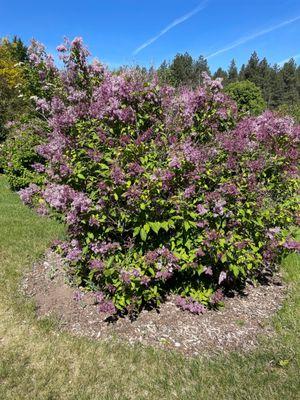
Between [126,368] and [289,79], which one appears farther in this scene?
[289,79]

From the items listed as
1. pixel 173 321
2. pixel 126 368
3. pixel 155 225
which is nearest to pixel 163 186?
pixel 155 225

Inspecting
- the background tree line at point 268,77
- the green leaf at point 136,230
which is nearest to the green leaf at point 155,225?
the green leaf at point 136,230

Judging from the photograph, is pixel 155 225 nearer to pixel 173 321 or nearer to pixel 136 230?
pixel 136 230

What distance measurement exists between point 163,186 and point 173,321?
1.45m

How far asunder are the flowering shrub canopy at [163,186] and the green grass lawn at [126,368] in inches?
21.5

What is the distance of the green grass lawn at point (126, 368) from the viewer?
299cm

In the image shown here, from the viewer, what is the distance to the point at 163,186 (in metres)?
3.44

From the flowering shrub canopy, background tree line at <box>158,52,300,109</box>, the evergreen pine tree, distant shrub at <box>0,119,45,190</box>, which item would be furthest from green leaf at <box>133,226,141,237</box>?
the evergreen pine tree

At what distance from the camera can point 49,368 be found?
3229mm

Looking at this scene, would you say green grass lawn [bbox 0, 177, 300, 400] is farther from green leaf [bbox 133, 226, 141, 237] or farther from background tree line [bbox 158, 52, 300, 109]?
background tree line [bbox 158, 52, 300, 109]

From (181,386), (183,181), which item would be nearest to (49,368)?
(181,386)

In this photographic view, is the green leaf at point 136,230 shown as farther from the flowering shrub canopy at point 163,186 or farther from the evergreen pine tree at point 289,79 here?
the evergreen pine tree at point 289,79

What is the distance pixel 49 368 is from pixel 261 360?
184cm

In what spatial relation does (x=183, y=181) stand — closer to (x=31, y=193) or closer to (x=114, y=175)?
(x=114, y=175)
